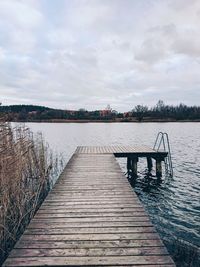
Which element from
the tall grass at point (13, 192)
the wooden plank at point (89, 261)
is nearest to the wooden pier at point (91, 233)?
the wooden plank at point (89, 261)

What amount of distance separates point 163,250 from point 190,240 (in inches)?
140

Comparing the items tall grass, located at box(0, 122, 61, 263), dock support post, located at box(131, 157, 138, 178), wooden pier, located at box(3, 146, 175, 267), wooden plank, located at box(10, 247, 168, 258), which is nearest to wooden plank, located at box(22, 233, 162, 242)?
wooden pier, located at box(3, 146, 175, 267)

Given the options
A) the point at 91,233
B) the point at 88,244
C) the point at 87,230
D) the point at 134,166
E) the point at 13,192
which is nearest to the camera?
the point at 88,244

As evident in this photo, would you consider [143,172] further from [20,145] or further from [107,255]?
[107,255]

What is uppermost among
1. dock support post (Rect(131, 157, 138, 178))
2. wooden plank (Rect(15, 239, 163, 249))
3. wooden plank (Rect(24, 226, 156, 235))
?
wooden plank (Rect(15, 239, 163, 249))

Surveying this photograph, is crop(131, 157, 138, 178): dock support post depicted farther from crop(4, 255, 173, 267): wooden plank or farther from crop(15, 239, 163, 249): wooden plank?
crop(4, 255, 173, 267): wooden plank

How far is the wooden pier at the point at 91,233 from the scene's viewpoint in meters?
3.58

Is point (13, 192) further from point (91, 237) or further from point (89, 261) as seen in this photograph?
point (89, 261)

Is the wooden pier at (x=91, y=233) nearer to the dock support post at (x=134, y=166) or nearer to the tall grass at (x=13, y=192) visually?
the tall grass at (x=13, y=192)

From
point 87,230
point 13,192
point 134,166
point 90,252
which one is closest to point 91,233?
point 87,230

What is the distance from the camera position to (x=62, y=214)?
5.41m

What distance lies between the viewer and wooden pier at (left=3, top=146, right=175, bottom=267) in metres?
3.58

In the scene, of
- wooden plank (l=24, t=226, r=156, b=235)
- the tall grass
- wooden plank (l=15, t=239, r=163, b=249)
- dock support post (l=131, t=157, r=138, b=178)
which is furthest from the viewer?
dock support post (l=131, t=157, r=138, b=178)

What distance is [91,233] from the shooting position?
4.42 m
